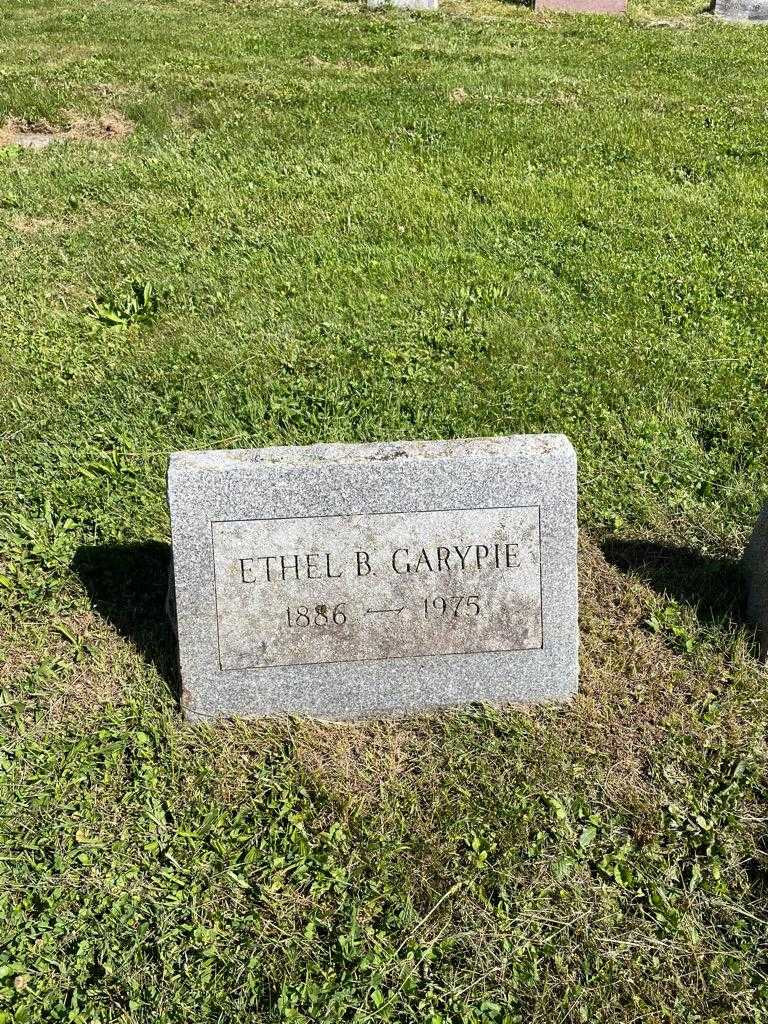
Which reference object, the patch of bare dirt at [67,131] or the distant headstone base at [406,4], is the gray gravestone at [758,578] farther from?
the distant headstone base at [406,4]

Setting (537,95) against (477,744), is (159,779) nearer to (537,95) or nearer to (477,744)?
(477,744)

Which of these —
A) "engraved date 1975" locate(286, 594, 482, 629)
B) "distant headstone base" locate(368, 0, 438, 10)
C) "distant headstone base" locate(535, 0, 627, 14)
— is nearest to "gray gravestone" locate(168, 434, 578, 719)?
"engraved date 1975" locate(286, 594, 482, 629)

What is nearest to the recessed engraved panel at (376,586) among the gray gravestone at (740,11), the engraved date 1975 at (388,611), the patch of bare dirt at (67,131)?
the engraved date 1975 at (388,611)

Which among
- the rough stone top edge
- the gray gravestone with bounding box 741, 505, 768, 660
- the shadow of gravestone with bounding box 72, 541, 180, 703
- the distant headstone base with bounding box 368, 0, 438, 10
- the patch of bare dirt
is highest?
the distant headstone base with bounding box 368, 0, 438, 10

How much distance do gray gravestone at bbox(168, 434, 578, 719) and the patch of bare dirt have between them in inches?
283

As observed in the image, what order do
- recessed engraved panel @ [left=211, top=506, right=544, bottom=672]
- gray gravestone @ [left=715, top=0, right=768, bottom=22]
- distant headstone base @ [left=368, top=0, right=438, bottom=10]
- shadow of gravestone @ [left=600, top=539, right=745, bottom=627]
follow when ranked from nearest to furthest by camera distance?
recessed engraved panel @ [left=211, top=506, right=544, bottom=672] → shadow of gravestone @ [left=600, top=539, right=745, bottom=627] → distant headstone base @ [left=368, top=0, right=438, bottom=10] → gray gravestone @ [left=715, top=0, right=768, bottom=22]

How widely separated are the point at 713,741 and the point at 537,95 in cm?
909

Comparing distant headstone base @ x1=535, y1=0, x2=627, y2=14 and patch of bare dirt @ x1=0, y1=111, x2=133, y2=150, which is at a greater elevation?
distant headstone base @ x1=535, y1=0, x2=627, y2=14

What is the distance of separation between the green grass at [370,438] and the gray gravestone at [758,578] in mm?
83

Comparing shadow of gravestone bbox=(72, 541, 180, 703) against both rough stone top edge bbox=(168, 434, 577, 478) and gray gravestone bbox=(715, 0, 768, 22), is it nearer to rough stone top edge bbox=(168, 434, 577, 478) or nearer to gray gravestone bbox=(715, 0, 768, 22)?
rough stone top edge bbox=(168, 434, 577, 478)

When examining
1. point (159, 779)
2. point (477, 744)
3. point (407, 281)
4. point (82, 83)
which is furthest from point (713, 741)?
point (82, 83)

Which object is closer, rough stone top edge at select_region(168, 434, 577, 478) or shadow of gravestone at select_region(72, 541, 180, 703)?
rough stone top edge at select_region(168, 434, 577, 478)

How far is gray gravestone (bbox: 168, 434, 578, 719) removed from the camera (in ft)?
11.5

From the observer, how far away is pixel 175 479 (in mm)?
3402
